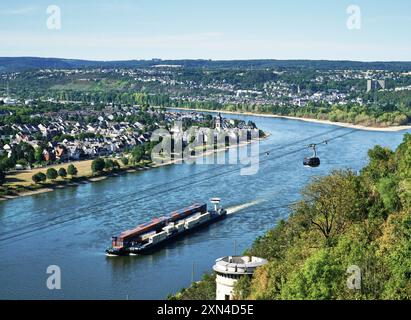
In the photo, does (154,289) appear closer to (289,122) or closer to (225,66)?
(289,122)

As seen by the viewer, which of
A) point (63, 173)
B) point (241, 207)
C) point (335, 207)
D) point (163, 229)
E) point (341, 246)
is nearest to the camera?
point (341, 246)

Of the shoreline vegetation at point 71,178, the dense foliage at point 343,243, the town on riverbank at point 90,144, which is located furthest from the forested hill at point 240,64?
the dense foliage at point 343,243

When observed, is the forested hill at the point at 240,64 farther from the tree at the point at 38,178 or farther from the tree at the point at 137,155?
the tree at the point at 38,178

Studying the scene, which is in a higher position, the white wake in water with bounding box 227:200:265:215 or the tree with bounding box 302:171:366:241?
the tree with bounding box 302:171:366:241

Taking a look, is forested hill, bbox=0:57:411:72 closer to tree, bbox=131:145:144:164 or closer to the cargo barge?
tree, bbox=131:145:144:164

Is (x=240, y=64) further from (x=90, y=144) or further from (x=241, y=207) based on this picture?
(x=241, y=207)

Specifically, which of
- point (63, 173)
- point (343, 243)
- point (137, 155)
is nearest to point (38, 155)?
point (137, 155)

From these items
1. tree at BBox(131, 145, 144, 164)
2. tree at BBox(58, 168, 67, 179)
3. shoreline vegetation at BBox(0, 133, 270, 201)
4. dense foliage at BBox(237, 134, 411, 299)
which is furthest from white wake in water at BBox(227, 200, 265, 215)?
tree at BBox(131, 145, 144, 164)
